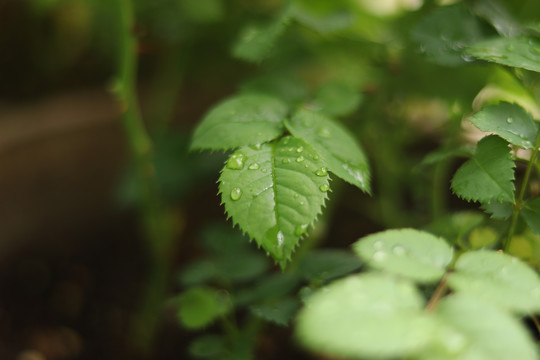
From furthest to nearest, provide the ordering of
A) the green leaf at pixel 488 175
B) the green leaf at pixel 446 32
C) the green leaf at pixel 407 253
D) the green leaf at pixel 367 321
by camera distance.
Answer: the green leaf at pixel 446 32 < the green leaf at pixel 488 175 < the green leaf at pixel 407 253 < the green leaf at pixel 367 321

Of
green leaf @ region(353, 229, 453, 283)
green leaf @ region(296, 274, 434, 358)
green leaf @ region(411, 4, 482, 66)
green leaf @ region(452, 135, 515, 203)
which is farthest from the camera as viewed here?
green leaf @ region(411, 4, 482, 66)

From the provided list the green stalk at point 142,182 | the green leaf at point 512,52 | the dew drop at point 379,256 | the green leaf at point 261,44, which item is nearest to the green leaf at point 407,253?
the dew drop at point 379,256

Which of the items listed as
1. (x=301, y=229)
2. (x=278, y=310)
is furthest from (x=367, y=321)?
(x=278, y=310)

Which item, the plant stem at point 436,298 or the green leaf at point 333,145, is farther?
the green leaf at point 333,145

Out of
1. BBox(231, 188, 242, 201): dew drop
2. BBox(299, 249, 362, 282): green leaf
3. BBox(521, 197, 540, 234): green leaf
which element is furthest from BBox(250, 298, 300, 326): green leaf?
BBox(521, 197, 540, 234): green leaf

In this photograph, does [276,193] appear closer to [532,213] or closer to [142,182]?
[532,213]

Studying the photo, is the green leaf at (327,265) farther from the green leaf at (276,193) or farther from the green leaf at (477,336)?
the green leaf at (477,336)

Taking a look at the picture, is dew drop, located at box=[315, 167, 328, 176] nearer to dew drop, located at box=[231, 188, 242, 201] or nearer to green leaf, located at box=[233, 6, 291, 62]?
dew drop, located at box=[231, 188, 242, 201]
